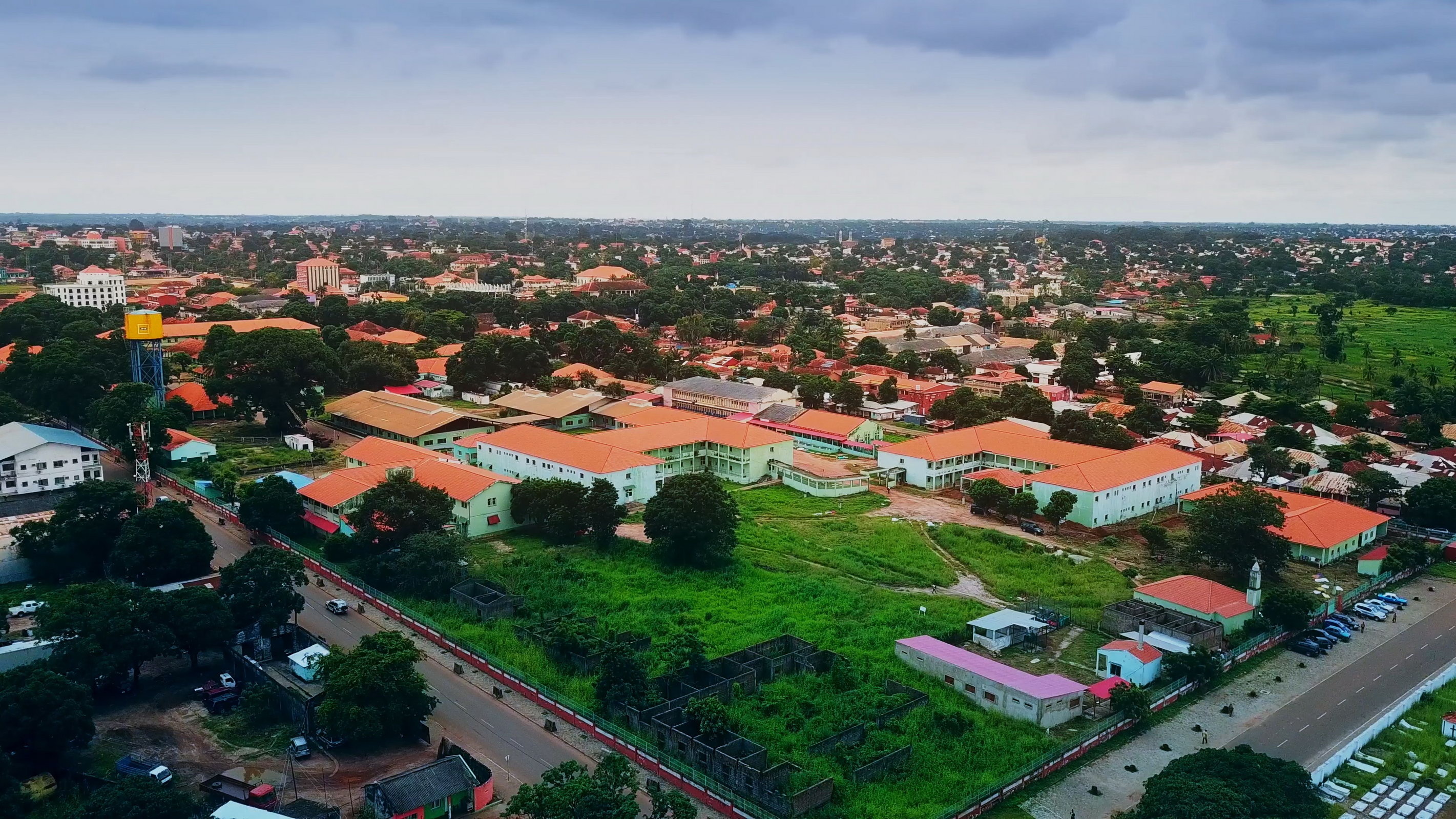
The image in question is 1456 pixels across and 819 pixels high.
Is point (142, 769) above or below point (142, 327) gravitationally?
below

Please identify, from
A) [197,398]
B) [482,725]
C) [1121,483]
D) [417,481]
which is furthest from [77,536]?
[1121,483]

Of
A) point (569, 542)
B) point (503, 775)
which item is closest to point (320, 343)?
point (569, 542)

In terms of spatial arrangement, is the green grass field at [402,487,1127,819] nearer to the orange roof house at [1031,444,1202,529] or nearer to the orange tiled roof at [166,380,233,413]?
the orange roof house at [1031,444,1202,529]

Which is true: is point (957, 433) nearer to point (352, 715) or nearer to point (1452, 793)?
point (1452, 793)

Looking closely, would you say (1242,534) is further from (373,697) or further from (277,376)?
(277,376)

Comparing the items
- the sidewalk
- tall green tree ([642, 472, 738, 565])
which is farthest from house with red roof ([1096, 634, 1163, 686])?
tall green tree ([642, 472, 738, 565])
